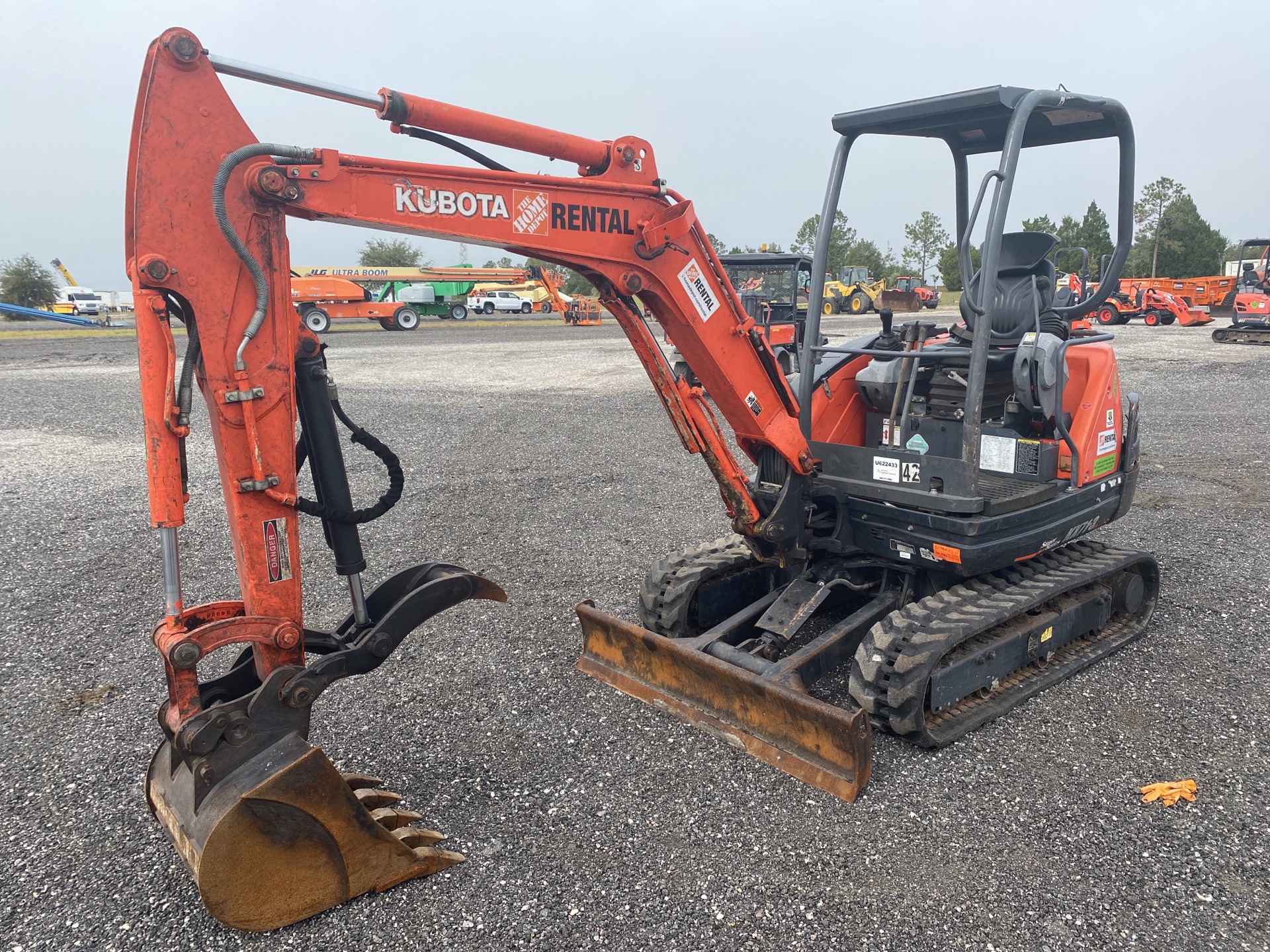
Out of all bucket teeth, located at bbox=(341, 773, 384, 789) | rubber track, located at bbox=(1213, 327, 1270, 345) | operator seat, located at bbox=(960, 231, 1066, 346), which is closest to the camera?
bucket teeth, located at bbox=(341, 773, 384, 789)

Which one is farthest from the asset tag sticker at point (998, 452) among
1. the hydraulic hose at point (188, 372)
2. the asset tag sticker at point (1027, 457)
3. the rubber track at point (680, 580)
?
the hydraulic hose at point (188, 372)

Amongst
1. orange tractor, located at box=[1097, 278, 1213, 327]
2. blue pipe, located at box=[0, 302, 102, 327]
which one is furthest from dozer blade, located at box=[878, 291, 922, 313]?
blue pipe, located at box=[0, 302, 102, 327]

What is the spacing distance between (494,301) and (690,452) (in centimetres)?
4308

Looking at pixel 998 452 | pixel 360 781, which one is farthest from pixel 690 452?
pixel 360 781

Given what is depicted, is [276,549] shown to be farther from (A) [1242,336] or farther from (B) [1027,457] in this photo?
(A) [1242,336]

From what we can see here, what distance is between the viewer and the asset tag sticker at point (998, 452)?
15.4 feet

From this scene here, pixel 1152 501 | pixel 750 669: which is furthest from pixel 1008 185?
pixel 1152 501

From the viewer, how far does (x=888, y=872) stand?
312 cm

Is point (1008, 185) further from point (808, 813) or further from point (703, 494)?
point (703, 494)

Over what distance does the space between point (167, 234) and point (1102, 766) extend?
4.24 metres

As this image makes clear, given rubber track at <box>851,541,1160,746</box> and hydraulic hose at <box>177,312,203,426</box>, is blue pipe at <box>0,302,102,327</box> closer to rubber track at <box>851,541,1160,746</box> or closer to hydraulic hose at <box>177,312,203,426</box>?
hydraulic hose at <box>177,312,203,426</box>

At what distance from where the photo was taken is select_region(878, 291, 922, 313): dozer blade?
1598 inches

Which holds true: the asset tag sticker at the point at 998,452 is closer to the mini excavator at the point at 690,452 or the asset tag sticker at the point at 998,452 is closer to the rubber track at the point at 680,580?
the mini excavator at the point at 690,452

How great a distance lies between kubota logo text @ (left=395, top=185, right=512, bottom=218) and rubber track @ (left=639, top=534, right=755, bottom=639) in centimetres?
240
